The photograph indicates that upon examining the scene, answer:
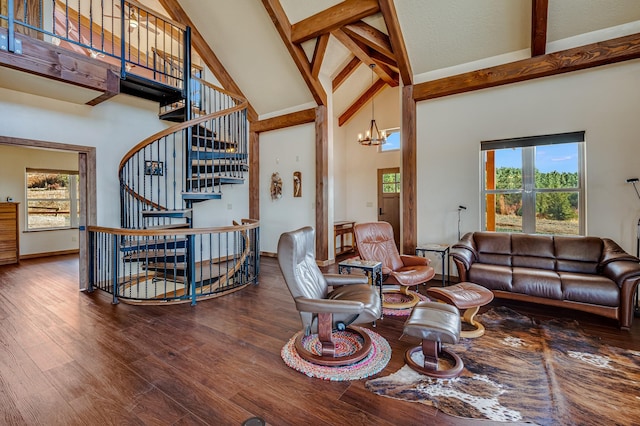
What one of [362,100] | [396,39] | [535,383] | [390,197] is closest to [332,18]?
[396,39]

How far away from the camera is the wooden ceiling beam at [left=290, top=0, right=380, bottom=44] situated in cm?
412

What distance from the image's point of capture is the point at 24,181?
266 inches

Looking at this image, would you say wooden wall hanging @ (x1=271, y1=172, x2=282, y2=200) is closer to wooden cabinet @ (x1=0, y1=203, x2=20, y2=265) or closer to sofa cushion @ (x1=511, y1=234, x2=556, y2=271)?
sofa cushion @ (x1=511, y1=234, x2=556, y2=271)

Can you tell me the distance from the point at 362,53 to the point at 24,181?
804cm

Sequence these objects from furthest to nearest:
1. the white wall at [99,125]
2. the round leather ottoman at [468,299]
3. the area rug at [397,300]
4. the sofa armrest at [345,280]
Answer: the white wall at [99,125] → the area rug at [397,300] → the sofa armrest at [345,280] → the round leather ottoman at [468,299]

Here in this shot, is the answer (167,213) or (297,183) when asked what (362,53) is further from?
(167,213)

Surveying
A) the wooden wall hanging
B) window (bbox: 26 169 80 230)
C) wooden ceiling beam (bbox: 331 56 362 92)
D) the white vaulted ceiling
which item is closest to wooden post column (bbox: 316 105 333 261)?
the white vaulted ceiling

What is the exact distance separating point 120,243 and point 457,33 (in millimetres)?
5577

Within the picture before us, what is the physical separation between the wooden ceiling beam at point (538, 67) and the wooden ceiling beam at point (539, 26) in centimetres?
12

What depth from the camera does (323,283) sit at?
2793 mm

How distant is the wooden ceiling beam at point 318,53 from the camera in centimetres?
497

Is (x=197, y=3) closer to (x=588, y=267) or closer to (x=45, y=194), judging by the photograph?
(x=45, y=194)

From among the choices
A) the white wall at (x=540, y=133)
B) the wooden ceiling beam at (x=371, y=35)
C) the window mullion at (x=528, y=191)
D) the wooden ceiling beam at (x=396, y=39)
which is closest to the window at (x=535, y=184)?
the window mullion at (x=528, y=191)

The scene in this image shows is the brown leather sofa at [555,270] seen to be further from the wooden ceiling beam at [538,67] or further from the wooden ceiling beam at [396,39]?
the wooden ceiling beam at [396,39]
